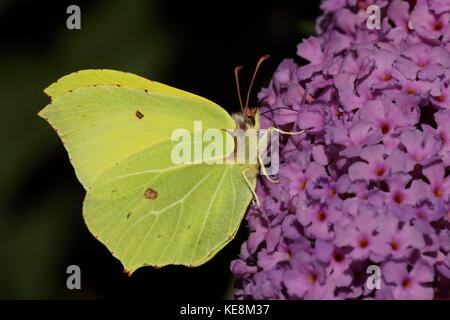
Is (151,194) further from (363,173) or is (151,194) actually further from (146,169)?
(363,173)

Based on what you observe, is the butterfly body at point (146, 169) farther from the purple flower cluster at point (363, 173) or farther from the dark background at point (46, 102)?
the dark background at point (46, 102)

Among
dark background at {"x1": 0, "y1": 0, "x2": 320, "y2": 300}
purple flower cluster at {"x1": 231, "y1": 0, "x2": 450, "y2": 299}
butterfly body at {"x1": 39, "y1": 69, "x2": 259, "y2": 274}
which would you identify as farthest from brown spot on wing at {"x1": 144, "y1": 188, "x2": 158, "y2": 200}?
dark background at {"x1": 0, "y1": 0, "x2": 320, "y2": 300}

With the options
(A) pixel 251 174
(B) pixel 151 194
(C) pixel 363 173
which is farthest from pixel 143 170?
(C) pixel 363 173

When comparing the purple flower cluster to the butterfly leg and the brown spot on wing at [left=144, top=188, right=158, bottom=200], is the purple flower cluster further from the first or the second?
the brown spot on wing at [left=144, top=188, right=158, bottom=200]

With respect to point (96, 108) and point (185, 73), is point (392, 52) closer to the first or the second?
point (96, 108)

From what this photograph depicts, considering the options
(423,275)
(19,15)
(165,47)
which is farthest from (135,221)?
(19,15)

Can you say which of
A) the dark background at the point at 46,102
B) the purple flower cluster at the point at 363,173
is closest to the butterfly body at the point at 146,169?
the purple flower cluster at the point at 363,173

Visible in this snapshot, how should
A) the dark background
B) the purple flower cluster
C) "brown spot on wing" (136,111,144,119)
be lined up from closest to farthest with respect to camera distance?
the purple flower cluster
"brown spot on wing" (136,111,144,119)
the dark background
